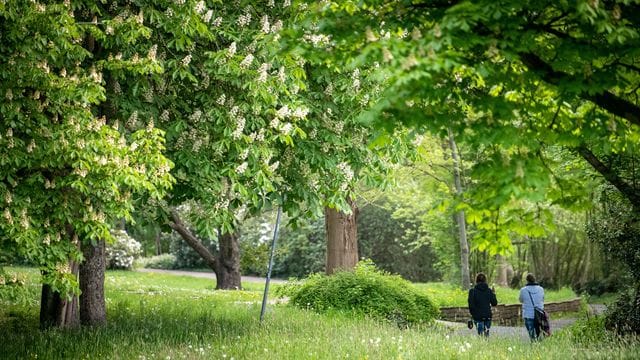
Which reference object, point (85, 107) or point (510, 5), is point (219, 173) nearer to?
point (85, 107)

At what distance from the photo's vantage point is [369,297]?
14203 mm

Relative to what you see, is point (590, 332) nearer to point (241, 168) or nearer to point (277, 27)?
point (241, 168)

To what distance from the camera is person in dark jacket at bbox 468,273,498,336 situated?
12680 mm

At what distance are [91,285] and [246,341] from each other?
3.48 metres

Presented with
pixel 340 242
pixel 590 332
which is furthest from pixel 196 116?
pixel 340 242

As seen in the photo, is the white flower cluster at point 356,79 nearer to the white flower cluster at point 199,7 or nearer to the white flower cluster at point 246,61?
the white flower cluster at point 246,61

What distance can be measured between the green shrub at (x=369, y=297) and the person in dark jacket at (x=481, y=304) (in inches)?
61.7

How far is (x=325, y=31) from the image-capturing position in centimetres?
523

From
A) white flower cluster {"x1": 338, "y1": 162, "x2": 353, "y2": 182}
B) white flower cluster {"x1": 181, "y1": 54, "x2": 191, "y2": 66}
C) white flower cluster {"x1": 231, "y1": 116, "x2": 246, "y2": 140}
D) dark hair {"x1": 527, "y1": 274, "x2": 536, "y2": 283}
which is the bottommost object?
dark hair {"x1": 527, "y1": 274, "x2": 536, "y2": 283}

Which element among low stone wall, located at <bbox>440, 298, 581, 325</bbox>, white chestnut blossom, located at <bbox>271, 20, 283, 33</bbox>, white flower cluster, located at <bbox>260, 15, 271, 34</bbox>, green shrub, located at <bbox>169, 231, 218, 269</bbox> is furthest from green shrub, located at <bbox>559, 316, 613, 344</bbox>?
green shrub, located at <bbox>169, 231, 218, 269</bbox>

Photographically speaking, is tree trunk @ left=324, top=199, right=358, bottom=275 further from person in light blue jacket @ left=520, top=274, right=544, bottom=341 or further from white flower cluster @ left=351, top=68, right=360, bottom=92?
white flower cluster @ left=351, top=68, right=360, bottom=92

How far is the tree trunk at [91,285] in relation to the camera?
37.3 ft

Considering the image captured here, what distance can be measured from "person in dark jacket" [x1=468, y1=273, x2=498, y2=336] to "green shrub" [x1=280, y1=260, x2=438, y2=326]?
1.57m

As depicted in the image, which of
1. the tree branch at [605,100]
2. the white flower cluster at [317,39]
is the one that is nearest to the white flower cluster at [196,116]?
the white flower cluster at [317,39]
